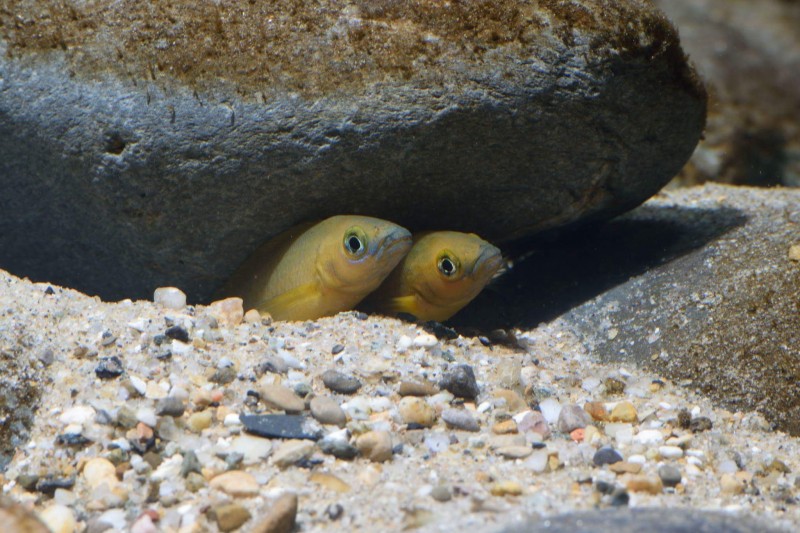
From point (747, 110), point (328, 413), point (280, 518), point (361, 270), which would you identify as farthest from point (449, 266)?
→ point (747, 110)

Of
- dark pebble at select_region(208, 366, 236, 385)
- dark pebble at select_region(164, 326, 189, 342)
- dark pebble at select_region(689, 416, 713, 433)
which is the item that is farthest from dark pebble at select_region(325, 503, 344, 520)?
dark pebble at select_region(689, 416, 713, 433)

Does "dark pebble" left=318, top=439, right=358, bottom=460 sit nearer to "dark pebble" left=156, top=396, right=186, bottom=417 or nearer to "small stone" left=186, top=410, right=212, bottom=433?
"small stone" left=186, top=410, right=212, bottom=433

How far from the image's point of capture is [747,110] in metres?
8.79

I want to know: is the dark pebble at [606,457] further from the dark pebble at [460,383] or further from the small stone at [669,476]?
the dark pebble at [460,383]

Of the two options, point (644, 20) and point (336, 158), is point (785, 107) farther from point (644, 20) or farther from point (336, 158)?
point (336, 158)

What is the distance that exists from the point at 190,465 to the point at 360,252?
1.52 meters

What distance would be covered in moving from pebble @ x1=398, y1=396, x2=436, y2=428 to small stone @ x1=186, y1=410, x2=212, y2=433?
0.74 meters

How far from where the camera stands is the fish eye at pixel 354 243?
136 inches

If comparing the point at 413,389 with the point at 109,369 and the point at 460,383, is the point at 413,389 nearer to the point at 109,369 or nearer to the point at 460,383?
the point at 460,383

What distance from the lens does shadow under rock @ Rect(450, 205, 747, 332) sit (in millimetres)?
4176

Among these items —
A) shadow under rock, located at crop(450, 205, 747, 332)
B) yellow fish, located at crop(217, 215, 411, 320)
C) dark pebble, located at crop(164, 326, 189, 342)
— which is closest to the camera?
dark pebble, located at crop(164, 326, 189, 342)

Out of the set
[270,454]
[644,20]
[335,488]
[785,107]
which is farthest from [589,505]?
[785,107]

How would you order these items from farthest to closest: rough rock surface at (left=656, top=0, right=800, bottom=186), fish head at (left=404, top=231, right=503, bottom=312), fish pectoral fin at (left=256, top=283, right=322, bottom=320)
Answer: rough rock surface at (left=656, top=0, right=800, bottom=186) < fish pectoral fin at (left=256, top=283, right=322, bottom=320) < fish head at (left=404, top=231, right=503, bottom=312)

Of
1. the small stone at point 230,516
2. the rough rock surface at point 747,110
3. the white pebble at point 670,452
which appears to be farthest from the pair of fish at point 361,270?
the rough rock surface at point 747,110
